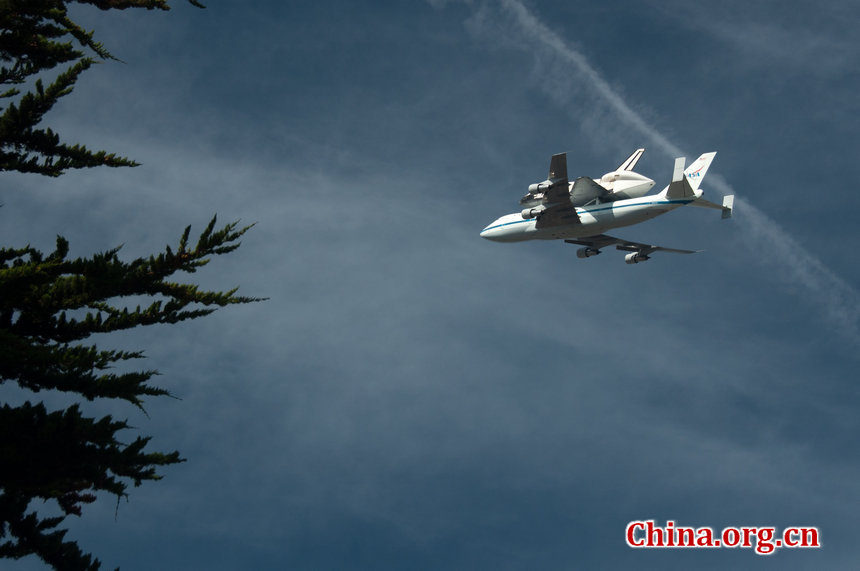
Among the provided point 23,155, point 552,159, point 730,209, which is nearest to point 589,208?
point 552,159

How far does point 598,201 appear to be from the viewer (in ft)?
238

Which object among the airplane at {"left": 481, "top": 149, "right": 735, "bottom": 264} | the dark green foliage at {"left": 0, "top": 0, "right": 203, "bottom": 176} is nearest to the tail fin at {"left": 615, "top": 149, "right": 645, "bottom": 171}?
the airplane at {"left": 481, "top": 149, "right": 735, "bottom": 264}

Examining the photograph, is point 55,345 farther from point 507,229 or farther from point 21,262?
point 507,229

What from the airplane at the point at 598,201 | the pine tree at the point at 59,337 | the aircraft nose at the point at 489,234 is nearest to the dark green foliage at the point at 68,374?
the pine tree at the point at 59,337

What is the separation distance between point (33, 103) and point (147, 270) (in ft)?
22.2

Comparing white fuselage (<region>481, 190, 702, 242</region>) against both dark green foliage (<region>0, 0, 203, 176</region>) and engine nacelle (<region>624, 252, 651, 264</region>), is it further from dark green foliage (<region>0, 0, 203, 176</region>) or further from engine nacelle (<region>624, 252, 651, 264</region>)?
dark green foliage (<region>0, 0, 203, 176</region>)

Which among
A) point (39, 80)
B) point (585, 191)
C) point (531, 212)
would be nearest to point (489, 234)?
point (531, 212)

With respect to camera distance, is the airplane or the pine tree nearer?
the pine tree

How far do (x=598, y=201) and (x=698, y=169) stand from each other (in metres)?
8.47

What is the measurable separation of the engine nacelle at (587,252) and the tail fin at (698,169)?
14243 millimetres

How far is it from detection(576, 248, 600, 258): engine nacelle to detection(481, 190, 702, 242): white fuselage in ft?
23.8

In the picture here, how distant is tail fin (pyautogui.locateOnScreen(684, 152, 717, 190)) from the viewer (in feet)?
230

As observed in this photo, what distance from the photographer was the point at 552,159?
69250 mm

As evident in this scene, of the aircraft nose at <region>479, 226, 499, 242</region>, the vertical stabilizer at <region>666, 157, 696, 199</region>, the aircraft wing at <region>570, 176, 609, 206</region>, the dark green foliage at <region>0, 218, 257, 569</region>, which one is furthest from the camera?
the aircraft nose at <region>479, 226, 499, 242</region>
